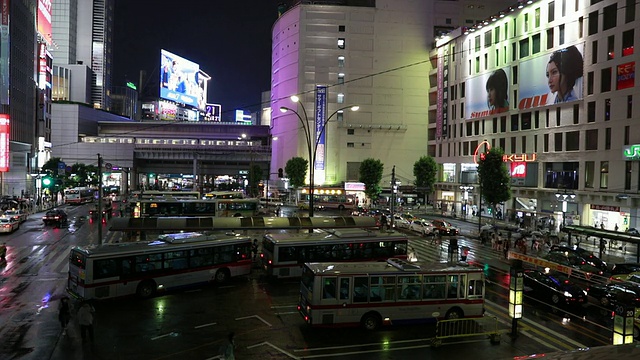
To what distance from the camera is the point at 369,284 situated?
52.5ft

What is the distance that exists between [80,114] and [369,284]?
109006 millimetres

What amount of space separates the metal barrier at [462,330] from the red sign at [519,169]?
137ft

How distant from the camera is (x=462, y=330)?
50.4 feet

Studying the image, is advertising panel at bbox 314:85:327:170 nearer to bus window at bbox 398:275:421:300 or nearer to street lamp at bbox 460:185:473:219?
street lamp at bbox 460:185:473:219

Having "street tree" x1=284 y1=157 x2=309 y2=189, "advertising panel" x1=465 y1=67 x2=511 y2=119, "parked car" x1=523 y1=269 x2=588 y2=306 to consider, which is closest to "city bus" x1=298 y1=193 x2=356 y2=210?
"street tree" x1=284 y1=157 x2=309 y2=189

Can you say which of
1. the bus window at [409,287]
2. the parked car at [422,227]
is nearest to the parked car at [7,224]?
the parked car at [422,227]

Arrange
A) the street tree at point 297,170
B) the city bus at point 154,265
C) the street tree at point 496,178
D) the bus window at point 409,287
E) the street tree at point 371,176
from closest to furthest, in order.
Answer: the bus window at point 409,287
the city bus at point 154,265
the street tree at point 496,178
the street tree at point 371,176
the street tree at point 297,170

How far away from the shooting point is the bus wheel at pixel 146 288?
19609 mm

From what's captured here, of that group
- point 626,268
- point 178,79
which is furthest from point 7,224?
point 178,79

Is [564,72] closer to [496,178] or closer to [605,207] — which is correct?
[496,178]

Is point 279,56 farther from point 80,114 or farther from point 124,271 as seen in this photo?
point 124,271

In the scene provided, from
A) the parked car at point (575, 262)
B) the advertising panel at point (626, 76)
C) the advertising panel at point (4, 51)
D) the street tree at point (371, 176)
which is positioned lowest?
the parked car at point (575, 262)

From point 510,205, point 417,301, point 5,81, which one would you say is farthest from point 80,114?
point 417,301

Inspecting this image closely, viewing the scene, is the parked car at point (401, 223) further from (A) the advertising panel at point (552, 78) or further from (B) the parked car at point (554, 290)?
(B) the parked car at point (554, 290)
